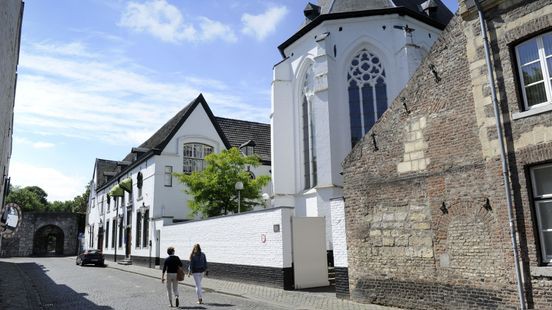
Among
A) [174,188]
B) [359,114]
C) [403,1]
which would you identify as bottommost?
[174,188]

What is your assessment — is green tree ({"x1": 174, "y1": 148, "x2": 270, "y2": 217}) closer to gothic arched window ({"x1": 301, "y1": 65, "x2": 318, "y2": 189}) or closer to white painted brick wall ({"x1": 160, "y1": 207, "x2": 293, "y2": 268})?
white painted brick wall ({"x1": 160, "y1": 207, "x2": 293, "y2": 268})

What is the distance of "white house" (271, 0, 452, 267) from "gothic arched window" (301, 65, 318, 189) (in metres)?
0.05

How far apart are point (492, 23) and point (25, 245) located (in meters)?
52.4

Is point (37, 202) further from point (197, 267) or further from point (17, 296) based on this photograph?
point (197, 267)

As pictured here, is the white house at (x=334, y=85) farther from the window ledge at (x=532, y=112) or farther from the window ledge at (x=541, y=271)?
the window ledge at (x=541, y=271)

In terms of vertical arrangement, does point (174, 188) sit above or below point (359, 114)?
below

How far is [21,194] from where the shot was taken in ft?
232

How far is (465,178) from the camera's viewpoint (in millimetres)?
9078

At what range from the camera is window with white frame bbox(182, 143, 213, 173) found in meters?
27.9

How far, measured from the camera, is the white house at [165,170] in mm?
26219

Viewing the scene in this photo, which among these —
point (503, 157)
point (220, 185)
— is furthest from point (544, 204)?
point (220, 185)

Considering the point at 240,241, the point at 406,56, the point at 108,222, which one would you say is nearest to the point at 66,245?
the point at 108,222

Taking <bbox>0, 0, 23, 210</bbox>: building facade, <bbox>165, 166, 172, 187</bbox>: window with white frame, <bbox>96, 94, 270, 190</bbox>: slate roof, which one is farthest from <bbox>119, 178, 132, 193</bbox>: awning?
<bbox>0, 0, 23, 210</bbox>: building facade

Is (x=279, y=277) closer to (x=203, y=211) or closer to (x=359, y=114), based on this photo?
(x=203, y=211)
